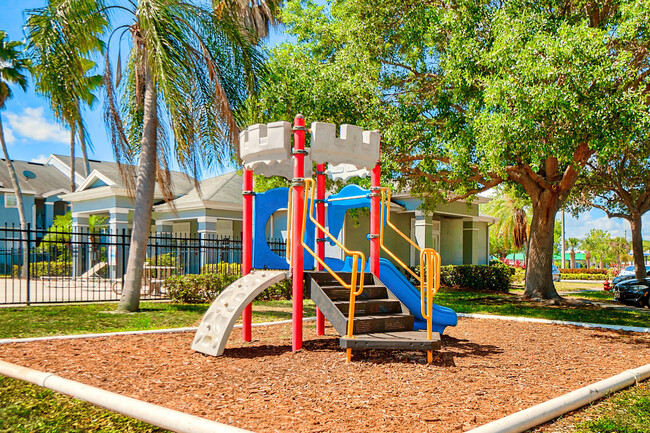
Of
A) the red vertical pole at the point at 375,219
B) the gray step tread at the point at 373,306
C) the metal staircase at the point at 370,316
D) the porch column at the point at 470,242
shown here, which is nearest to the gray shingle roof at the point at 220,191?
the porch column at the point at 470,242

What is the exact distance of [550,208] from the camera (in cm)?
1681

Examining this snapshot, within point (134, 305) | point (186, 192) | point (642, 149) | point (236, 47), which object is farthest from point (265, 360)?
point (186, 192)

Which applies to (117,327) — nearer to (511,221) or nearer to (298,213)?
(298,213)

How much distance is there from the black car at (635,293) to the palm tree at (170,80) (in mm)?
13903

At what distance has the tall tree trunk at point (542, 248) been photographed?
16875 mm

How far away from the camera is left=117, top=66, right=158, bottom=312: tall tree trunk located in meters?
12.0

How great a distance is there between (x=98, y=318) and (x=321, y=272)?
5557 mm

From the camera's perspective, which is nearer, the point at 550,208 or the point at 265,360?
the point at 265,360

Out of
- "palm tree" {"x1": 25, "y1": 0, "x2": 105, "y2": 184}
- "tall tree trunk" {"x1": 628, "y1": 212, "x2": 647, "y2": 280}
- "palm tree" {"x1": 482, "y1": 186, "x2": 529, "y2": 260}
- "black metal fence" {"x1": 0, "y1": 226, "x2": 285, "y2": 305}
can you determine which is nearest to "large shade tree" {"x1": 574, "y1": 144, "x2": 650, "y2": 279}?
"tall tree trunk" {"x1": 628, "y1": 212, "x2": 647, "y2": 280}

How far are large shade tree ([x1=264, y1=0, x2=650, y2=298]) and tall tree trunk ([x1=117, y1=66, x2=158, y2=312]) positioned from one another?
527 cm

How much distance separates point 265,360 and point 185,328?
3.07 metres

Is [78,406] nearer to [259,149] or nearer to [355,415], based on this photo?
[355,415]

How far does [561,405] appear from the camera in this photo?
497 centimetres

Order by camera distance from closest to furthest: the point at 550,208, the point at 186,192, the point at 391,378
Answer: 1. the point at 391,378
2. the point at 550,208
3. the point at 186,192
